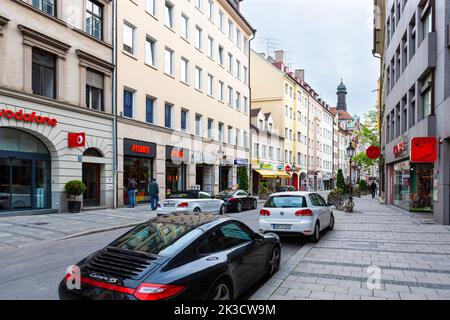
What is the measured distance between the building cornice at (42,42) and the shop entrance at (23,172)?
381cm

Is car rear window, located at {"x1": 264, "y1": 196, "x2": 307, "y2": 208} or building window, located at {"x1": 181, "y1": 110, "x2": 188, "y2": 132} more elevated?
building window, located at {"x1": 181, "y1": 110, "x2": 188, "y2": 132}

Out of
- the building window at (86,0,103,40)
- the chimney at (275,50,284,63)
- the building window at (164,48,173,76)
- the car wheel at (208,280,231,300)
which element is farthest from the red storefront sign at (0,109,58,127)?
the chimney at (275,50,284,63)

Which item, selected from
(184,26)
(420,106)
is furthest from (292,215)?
(184,26)

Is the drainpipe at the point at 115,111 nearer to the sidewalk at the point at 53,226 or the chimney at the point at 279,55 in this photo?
the sidewalk at the point at 53,226

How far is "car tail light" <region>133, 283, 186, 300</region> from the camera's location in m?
3.36

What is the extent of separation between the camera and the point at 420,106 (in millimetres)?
16469

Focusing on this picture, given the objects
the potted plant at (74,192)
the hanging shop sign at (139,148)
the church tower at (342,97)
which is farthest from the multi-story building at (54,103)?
the church tower at (342,97)

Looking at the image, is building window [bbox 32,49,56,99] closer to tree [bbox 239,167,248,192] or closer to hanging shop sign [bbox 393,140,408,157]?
hanging shop sign [bbox 393,140,408,157]

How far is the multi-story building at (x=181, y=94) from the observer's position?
66.6 feet

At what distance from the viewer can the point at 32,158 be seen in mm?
14836

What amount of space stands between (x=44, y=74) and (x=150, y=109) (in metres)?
7.72

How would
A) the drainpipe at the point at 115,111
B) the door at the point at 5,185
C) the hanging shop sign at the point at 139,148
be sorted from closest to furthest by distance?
the door at the point at 5,185 → the drainpipe at the point at 115,111 → the hanging shop sign at the point at 139,148

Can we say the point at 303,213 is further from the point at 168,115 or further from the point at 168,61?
the point at 168,61
